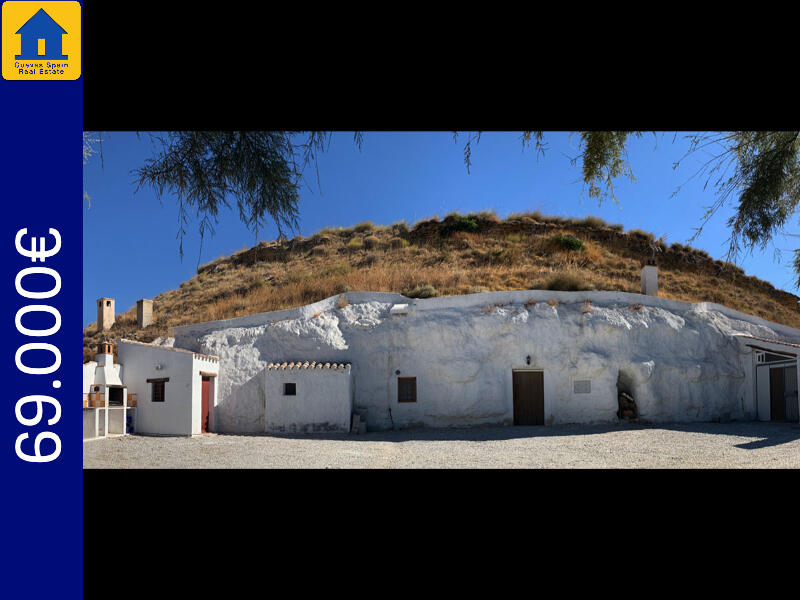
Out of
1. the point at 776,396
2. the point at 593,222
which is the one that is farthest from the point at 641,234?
the point at 776,396

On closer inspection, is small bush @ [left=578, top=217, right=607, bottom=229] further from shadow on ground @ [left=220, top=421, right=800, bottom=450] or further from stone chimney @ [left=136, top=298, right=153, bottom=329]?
stone chimney @ [left=136, top=298, right=153, bottom=329]

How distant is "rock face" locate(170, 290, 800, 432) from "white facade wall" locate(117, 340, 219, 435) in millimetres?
1164

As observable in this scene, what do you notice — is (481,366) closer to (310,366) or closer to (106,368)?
(310,366)

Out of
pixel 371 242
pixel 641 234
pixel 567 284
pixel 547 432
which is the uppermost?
pixel 641 234

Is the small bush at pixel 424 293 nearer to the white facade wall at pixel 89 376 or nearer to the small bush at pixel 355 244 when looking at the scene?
the white facade wall at pixel 89 376

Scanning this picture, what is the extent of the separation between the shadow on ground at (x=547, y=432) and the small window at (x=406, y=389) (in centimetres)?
Result: 87

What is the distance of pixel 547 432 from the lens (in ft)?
39.3

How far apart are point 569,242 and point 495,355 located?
18782 millimetres
